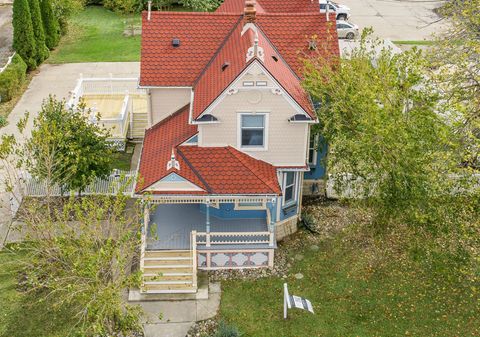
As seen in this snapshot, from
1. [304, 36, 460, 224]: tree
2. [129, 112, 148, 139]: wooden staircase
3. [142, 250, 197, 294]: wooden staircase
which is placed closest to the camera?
[304, 36, 460, 224]: tree

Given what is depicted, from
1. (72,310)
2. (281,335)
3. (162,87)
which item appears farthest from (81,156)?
(281,335)

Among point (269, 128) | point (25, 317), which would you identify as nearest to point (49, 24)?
point (269, 128)

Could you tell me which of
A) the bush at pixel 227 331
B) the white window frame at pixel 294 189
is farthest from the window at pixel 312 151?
the bush at pixel 227 331

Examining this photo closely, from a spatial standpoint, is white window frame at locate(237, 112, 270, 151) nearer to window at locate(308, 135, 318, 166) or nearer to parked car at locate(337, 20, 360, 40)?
window at locate(308, 135, 318, 166)

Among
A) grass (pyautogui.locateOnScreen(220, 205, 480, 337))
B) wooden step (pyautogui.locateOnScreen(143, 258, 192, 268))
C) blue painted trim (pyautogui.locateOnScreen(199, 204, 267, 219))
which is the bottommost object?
grass (pyautogui.locateOnScreen(220, 205, 480, 337))

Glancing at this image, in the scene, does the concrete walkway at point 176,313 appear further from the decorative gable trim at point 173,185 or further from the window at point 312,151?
the window at point 312,151

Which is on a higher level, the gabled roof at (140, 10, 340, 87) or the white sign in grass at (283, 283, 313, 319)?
the gabled roof at (140, 10, 340, 87)

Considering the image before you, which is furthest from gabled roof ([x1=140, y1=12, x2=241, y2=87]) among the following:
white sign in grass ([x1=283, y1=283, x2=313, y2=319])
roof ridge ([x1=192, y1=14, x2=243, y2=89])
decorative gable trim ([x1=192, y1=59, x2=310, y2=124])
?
white sign in grass ([x1=283, y1=283, x2=313, y2=319])
